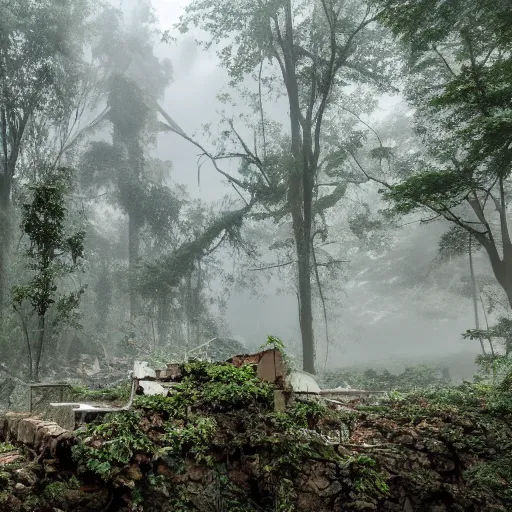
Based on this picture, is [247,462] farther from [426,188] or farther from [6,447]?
[426,188]

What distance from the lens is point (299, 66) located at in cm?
2378

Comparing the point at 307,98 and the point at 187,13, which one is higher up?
the point at 187,13

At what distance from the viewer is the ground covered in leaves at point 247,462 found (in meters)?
4.06

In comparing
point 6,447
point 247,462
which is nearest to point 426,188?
point 247,462

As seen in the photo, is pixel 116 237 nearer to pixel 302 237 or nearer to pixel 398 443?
pixel 302 237

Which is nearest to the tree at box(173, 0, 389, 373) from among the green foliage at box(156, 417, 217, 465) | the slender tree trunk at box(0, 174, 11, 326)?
the slender tree trunk at box(0, 174, 11, 326)

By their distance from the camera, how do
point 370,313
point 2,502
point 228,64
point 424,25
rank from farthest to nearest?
point 370,313
point 228,64
point 424,25
point 2,502

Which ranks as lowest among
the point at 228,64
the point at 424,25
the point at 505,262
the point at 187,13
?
the point at 505,262

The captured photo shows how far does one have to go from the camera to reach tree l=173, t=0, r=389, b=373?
1980 cm

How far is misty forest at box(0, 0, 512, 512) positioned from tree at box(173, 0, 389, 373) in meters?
0.15

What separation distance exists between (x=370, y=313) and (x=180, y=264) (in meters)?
Answer: 38.5

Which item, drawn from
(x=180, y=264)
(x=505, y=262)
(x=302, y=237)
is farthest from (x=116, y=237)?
(x=505, y=262)

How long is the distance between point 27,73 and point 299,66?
14.1 m

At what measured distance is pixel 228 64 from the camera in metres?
22.1
